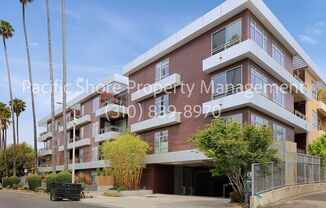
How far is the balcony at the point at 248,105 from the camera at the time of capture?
28.5m

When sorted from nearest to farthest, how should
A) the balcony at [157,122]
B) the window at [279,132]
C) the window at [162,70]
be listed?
the window at [279,132] → the balcony at [157,122] → the window at [162,70]

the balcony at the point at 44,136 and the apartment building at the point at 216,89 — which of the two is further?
the balcony at the point at 44,136

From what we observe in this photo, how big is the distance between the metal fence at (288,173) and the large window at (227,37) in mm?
9166

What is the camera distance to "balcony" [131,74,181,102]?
36.5m

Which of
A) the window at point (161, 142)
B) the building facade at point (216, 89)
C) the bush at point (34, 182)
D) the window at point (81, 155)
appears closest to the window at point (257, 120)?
the building facade at point (216, 89)

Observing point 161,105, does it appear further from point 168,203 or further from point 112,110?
point 168,203

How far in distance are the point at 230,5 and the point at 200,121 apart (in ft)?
29.4

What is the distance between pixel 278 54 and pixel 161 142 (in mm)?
12597

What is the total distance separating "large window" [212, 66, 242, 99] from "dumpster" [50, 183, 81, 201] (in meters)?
12.2

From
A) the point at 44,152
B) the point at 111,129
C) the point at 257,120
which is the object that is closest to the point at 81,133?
the point at 111,129

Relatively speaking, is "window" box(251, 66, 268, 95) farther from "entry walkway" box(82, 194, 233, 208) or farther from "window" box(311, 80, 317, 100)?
"window" box(311, 80, 317, 100)

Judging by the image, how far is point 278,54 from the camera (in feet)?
115

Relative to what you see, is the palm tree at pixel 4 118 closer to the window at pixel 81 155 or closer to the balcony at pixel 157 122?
the window at pixel 81 155

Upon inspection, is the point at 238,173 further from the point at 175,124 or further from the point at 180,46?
the point at 180,46
